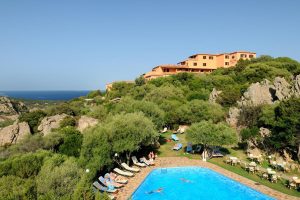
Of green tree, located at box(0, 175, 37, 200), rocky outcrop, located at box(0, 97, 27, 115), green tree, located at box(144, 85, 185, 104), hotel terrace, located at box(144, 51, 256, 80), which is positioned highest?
hotel terrace, located at box(144, 51, 256, 80)

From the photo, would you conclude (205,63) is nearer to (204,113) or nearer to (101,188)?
(204,113)

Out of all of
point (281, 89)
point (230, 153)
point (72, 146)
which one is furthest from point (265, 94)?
point (72, 146)

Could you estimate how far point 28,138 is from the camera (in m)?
30.0

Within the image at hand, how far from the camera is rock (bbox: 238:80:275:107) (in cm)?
3200

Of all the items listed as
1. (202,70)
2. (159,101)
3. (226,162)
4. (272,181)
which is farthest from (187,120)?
(202,70)

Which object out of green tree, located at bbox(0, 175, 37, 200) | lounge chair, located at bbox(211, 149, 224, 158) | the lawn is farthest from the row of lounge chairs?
lounge chair, located at bbox(211, 149, 224, 158)

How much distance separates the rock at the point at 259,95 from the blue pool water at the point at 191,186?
1544cm

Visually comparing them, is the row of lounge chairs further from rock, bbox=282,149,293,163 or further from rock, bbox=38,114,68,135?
rock, bbox=38,114,68,135

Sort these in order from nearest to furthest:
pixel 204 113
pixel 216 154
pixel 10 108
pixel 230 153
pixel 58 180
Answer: pixel 58 180 → pixel 216 154 → pixel 230 153 → pixel 204 113 → pixel 10 108

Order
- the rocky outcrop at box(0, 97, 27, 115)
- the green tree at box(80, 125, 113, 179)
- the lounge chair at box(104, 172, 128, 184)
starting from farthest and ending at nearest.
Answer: the rocky outcrop at box(0, 97, 27, 115) → the green tree at box(80, 125, 113, 179) → the lounge chair at box(104, 172, 128, 184)

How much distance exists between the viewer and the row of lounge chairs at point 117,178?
1638 cm

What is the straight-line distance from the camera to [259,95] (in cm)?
3294

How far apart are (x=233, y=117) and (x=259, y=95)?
485 centimetres

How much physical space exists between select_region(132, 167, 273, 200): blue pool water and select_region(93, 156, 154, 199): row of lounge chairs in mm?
1278
